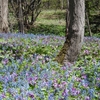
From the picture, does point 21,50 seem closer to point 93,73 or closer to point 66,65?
point 66,65

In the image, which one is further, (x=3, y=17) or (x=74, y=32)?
(x=3, y=17)

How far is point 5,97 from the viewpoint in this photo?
12.6 feet

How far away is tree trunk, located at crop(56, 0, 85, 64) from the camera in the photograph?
6266 mm

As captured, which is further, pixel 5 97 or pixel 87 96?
pixel 87 96

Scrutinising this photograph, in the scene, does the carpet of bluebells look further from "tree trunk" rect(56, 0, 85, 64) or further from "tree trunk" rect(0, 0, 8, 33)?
"tree trunk" rect(0, 0, 8, 33)

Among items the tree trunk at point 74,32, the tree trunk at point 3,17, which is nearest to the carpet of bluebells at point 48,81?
the tree trunk at point 74,32

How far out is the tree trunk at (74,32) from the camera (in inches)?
247

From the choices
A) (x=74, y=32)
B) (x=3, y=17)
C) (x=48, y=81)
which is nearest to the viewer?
(x=48, y=81)

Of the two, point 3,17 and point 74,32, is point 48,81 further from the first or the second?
point 3,17

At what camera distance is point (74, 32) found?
6379 millimetres

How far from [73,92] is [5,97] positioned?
1.05 metres

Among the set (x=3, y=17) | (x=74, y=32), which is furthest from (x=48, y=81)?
(x=3, y=17)

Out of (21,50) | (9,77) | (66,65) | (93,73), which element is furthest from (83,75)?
(21,50)

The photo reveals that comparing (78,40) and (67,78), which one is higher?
(78,40)
